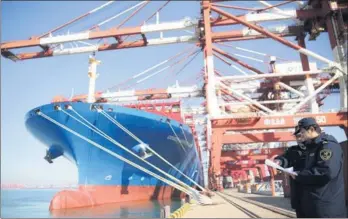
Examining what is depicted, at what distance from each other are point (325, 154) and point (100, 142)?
40.5 ft

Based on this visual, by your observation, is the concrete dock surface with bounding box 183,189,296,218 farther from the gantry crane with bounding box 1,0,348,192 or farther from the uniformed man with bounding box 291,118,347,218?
the gantry crane with bounding box 1,0,348,192

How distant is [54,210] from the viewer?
11.7 metres

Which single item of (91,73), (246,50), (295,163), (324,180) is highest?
(246,50)

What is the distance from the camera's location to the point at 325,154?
2230 millimetres

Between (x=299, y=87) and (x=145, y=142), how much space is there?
1527 centimetres

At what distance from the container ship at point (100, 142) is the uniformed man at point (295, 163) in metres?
10.0

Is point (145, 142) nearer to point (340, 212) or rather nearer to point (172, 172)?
point (172, 172)

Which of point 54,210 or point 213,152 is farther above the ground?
point 213,152

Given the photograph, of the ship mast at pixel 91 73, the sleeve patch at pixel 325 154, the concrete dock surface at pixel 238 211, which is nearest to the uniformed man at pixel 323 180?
the sleeve patch at pixel 325 154

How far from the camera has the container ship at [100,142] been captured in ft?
42.2

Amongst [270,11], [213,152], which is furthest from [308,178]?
[270,11]

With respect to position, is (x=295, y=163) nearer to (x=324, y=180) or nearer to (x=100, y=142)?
(x=324, y=180)

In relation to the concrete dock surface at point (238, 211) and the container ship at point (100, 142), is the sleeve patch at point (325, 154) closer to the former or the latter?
the concrete dock surface at point (238, 211)

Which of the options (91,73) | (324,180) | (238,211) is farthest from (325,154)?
(91,73)
